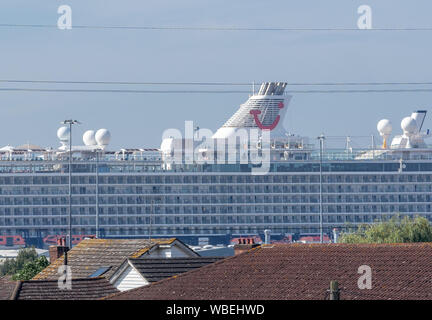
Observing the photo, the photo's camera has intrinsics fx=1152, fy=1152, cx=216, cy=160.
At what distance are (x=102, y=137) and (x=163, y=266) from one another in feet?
301

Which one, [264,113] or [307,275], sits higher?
[264,113]

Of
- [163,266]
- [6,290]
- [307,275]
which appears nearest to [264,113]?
[163,266]

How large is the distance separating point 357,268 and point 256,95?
113983 millimetres

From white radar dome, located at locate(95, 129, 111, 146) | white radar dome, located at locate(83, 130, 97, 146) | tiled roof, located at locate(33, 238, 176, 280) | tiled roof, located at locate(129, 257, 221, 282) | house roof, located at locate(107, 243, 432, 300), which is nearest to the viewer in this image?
house roof, located at locate(107, 243, 432, 300)

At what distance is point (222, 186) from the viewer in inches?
4879

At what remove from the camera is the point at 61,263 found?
27641 mm

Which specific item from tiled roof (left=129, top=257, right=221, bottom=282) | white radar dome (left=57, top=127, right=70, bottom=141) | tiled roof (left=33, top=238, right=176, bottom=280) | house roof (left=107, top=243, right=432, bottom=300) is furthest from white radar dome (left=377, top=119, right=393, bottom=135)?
house roof (left=107, top=243, right=432, bottom=300)

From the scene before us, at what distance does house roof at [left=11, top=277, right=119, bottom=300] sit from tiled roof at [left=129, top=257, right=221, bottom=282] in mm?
1959

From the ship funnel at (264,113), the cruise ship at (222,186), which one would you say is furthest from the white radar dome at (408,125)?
the ship funnel at (264,113)

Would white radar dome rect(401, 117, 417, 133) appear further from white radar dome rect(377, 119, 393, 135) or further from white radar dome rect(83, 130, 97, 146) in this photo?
white radar dome rect(83, 130, 97, 146)

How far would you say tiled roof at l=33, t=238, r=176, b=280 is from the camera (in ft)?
88.2

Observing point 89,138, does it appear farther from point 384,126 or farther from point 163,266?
point 163,266
